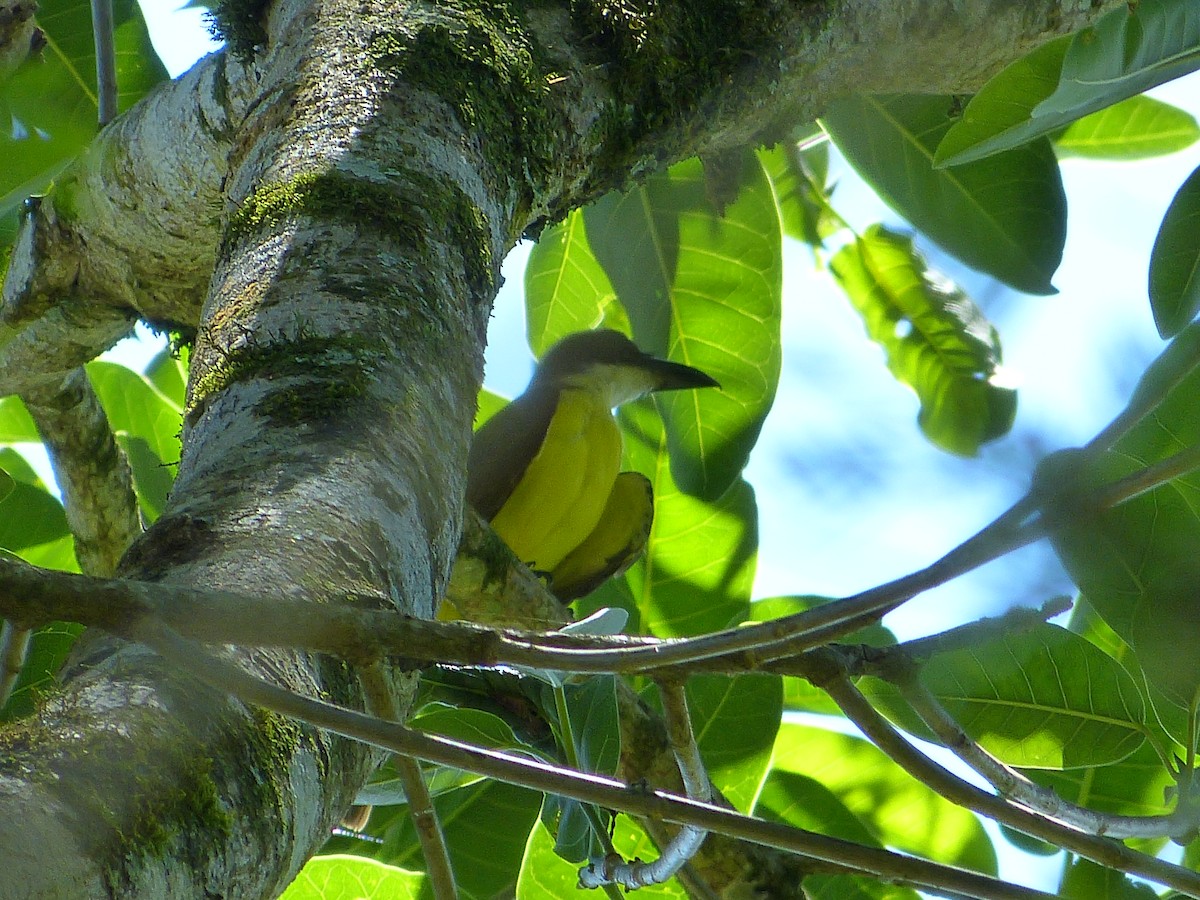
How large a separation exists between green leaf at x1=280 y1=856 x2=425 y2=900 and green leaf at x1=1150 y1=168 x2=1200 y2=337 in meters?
1.60

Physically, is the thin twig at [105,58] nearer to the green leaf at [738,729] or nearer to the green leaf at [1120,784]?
the green leaf at [738,729]

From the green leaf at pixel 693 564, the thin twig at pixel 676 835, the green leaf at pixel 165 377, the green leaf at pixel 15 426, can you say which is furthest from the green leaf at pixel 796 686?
the green leaf at pixel 15 426

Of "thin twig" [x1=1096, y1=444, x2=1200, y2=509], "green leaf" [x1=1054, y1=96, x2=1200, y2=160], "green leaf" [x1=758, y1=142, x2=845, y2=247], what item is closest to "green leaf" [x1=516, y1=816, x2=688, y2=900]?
"thin twig" [x1=1096, y1=444, x2=1200, y2=509]

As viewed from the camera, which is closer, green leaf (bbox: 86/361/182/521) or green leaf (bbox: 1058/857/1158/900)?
green leaf (bbox: 1058/857/1158/900)

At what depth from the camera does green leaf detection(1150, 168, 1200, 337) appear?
3.80 feet

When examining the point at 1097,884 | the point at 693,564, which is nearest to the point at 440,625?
the point at 1097,884

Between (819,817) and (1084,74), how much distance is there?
1.85 meters

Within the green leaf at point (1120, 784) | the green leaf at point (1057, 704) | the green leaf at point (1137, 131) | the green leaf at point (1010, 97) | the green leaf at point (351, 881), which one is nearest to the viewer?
the green leaf at point (1010, 97)

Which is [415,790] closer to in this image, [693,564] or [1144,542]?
[1144,542]

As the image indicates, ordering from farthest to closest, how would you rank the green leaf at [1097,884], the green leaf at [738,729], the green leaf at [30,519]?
1. the green leaf at [30,519]
2. the green leaf at [738,729]
3. the green leaf at [1097,884]

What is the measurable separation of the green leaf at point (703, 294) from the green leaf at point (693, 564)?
0.43 ft

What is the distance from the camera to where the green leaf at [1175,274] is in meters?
1.16

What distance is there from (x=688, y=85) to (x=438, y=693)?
3.59 feet

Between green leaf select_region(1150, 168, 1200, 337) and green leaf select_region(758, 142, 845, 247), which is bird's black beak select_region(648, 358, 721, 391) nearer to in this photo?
green leaf select_region(758, 142, 845, 247)
